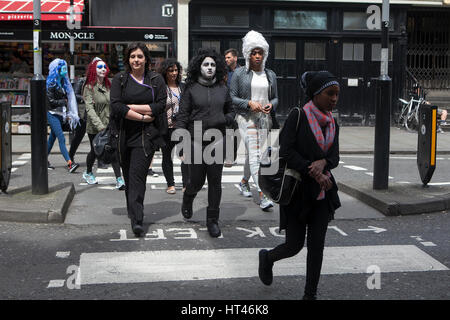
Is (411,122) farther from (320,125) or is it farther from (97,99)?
(320,125)

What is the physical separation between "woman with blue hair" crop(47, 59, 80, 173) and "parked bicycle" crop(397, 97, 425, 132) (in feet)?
35.6

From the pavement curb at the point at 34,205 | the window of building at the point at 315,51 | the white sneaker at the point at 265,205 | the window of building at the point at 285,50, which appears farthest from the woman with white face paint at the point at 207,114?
the window of building at the point at 315,51

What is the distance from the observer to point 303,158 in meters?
4.59

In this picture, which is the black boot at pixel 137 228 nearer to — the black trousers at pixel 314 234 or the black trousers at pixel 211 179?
the black trousers at pixel 211 179

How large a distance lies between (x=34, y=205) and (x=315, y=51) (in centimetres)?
1324

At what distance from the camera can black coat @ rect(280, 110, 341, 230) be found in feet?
15.0

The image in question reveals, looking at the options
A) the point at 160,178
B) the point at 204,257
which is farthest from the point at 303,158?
the point at 160,178

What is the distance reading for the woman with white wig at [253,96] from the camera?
25.9 feet

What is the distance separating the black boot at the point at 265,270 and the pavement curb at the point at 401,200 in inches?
123

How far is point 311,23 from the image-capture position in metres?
19.1

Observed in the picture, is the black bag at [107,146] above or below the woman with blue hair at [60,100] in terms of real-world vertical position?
below

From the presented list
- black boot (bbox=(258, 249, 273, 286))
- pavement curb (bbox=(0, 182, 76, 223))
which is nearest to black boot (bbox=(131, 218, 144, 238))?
pavement curb (bbox=(0, 182, 76, 223))
